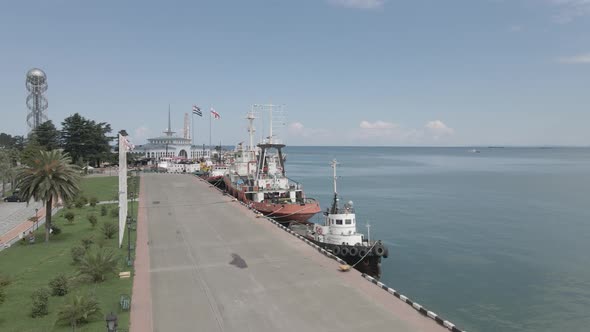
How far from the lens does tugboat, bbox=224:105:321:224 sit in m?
48.0

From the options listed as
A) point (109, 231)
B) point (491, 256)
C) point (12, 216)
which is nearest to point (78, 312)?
point (109, 231)

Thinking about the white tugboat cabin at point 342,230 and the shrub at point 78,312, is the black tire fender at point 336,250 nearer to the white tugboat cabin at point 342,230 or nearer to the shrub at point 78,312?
the white tugboat cabin at point 342,230

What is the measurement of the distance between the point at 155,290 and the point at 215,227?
54.9 ft

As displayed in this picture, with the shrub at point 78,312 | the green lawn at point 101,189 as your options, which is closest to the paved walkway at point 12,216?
the green lawn at point 101,189

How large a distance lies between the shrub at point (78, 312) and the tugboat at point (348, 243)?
17.8 metres

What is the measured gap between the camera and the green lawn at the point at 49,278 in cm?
1741

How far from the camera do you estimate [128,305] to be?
731 inches

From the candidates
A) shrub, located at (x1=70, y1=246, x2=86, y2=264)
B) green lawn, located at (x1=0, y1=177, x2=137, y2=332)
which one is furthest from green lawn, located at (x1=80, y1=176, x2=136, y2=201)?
shrub, located at (x1=70, y1=246, x2=86, y2=264)

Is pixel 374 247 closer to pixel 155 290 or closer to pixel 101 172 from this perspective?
pixel 155 290

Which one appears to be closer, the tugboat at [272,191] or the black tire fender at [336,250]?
the black tire fender at [336,250]

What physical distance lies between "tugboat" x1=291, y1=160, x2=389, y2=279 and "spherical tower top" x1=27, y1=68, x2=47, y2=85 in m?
123

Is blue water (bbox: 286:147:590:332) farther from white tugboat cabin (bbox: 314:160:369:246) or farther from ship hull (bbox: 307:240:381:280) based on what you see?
white tugboat cabin (bbox: 314:160:369:246)

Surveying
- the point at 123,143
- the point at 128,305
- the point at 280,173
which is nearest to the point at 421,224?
the point at 280,173

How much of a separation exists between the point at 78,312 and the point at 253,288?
8.01 metres
